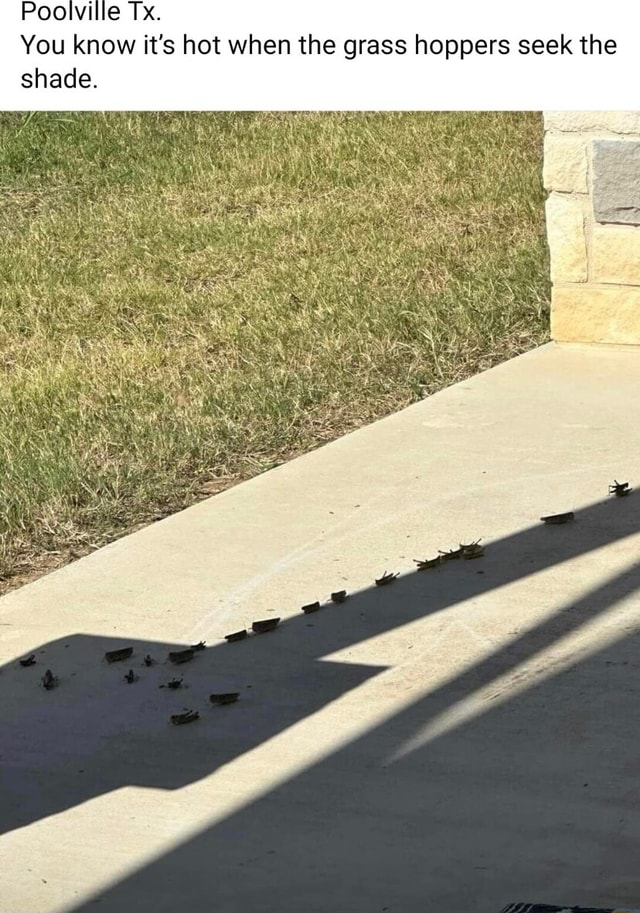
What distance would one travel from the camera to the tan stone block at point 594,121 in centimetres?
716

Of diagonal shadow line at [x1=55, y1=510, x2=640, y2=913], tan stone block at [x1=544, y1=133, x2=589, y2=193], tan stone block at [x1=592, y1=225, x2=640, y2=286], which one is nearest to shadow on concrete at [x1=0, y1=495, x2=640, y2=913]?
diagonal shadow line at [x1=55, y1=510, x2=640, y2=913]

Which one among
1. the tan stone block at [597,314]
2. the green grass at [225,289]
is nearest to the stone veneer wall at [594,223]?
the tan stone block at [597,314]

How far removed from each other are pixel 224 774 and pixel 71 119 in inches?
406

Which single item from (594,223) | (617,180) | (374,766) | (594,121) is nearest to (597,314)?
(594,223)

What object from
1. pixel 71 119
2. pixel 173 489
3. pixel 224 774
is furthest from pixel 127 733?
pixel 71 119

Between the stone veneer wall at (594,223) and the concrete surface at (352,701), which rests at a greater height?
the stone veneer wall at (594,223)

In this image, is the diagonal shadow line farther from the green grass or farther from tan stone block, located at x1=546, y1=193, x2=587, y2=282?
tan stone block, located at x1=546, y1=193, x2=587, y2=282

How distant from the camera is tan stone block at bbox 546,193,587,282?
7.38 metres

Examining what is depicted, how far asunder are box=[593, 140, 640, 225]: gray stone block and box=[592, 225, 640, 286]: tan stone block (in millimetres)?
49

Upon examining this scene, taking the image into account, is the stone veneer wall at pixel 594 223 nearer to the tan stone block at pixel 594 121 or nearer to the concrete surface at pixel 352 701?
the tan stone block at pixel 594 121

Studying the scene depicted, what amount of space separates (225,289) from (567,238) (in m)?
2.43

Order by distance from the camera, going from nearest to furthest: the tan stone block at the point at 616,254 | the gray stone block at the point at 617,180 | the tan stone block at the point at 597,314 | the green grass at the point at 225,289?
the green grass at the point at 225,289 → the gray stone block at the point at 617,180 → the tan stone block at the point at 616,254 → the tan stone block at the point at 597,314

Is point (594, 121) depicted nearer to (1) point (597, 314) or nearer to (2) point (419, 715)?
(1) point (597, 314)

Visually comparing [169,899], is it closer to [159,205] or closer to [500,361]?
[500,361]
